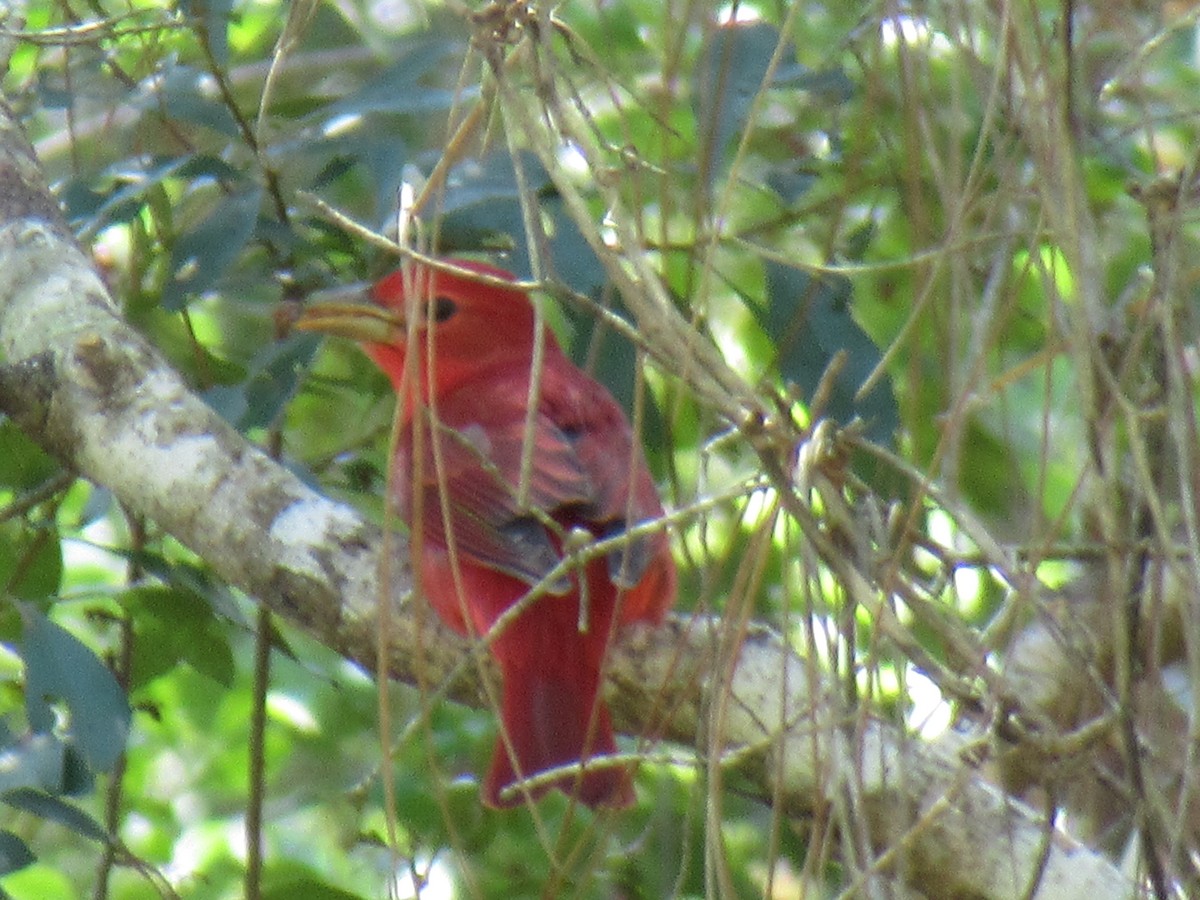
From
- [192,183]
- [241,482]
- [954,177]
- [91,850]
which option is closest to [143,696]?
[91,850]

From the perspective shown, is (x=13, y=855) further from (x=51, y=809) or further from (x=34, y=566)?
(x=34, y=566)

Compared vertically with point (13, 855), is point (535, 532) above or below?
above

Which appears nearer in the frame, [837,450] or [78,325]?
[837,450]

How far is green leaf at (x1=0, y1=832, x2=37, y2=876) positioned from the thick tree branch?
52 cm

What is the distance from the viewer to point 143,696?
14.5 ft

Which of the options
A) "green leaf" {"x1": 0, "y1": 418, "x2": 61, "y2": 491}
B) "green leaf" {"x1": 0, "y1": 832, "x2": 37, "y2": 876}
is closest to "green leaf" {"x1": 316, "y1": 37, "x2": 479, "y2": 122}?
"green leaf" {"x1": 0, "y1": 418, "x2": 61, "y2": 491}

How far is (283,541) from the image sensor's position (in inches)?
111

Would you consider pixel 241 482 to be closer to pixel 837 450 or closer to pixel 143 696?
pixel 837 450

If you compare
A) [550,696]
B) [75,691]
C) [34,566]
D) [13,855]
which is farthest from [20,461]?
[550,696]

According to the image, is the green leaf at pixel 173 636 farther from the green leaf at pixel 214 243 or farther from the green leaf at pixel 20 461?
the green leaf at pixel 214 243

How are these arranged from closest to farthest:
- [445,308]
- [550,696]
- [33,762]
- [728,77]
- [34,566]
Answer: [728,77]
[33,762]
[550,696]
[34,566]
[445,308]

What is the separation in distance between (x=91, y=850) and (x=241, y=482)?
2.39 meters

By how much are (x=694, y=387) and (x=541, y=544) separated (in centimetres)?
135

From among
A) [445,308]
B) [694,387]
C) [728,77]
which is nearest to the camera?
[694,387]
